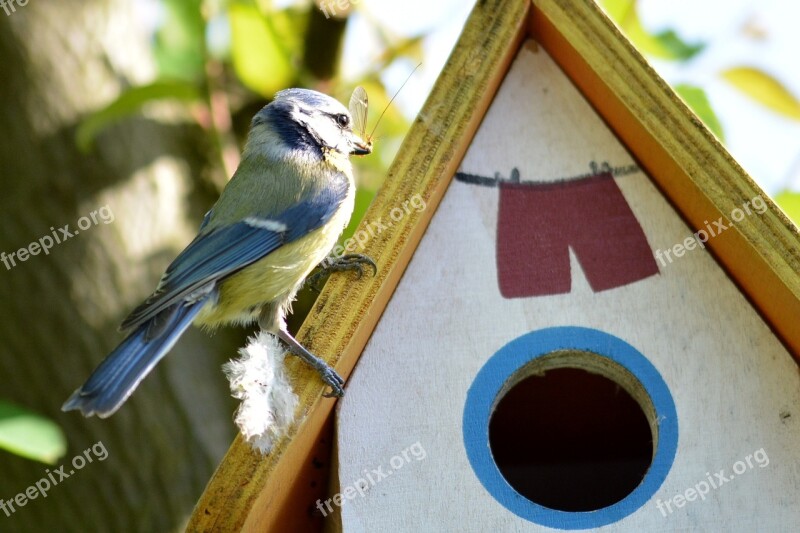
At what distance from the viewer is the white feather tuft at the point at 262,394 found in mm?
1451

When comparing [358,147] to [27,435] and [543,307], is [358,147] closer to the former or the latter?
[543,307]

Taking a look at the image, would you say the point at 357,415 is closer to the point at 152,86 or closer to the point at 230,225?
the point at 230,225

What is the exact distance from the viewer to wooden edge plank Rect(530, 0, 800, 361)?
4.93 feet

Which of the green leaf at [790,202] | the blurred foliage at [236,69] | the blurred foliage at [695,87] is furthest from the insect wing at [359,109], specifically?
the green leaf at [790,202]

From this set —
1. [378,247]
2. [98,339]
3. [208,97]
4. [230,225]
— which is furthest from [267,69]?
[378,247]

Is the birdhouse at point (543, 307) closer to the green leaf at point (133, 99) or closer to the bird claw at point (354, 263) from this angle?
the bird claw at point (354, 263)

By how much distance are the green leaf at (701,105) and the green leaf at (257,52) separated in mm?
970

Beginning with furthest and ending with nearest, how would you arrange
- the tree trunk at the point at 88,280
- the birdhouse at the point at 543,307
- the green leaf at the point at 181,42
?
1. the green leaf at the point at 181,42
2. the tree trunk at the point at 88,280
3. the birdhouse at the point at 543,307

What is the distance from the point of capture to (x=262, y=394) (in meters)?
1.49

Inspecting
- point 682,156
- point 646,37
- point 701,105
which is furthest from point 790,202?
point 646,37

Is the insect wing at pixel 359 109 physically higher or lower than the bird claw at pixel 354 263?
higher

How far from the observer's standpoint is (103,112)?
7.47 feet

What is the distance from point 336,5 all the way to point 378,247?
1.16 metres

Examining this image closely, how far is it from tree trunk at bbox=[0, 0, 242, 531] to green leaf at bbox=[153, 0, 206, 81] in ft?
0.54
